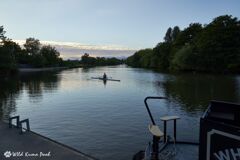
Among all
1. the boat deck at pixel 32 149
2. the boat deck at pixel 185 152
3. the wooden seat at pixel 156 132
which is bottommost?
the boat deck at pixel 32 149

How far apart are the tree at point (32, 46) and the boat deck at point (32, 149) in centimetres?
11777

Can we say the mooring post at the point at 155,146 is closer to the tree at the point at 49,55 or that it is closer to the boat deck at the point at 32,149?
the boat deck at the point at 32,149

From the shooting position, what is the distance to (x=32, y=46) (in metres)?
124

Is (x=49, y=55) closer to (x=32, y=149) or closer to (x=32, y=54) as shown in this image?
(x=32, y=54)

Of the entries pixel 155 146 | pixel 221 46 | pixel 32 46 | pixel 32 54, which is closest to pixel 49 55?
pixel 32 46

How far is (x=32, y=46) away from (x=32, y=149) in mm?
122941

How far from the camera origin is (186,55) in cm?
7269

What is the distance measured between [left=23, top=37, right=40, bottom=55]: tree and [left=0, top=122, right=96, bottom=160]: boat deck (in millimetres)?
117768

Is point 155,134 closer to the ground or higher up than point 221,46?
closer to the ground

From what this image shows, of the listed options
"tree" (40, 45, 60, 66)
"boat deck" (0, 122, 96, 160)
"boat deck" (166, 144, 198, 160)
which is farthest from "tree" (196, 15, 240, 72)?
"tree" (40, 45, 60, 66)

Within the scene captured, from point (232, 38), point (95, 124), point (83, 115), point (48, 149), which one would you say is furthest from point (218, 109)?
point (232, 38)

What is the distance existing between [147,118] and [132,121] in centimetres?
130

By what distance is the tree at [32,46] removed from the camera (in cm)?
12213

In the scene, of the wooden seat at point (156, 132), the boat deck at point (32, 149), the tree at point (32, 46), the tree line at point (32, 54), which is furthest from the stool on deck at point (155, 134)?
the tree at point (32, 46)
